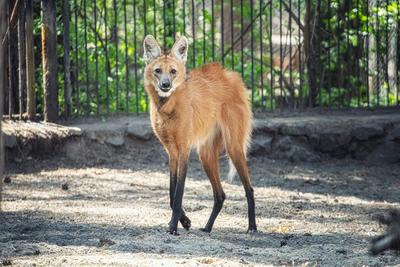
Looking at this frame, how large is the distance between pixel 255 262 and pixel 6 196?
3.24 meters

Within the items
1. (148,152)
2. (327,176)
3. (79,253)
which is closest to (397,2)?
(327,176)

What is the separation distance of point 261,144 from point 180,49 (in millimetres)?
3003

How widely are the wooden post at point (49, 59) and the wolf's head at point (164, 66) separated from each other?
9.31ft

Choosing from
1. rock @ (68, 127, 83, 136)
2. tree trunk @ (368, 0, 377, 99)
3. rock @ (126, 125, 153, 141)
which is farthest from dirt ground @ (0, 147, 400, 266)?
tree trunk @ (368, 0, 377, 99)

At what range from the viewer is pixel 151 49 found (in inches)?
232

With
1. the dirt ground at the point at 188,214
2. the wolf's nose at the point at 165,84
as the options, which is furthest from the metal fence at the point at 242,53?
the wolf's nose at the point at 165,84

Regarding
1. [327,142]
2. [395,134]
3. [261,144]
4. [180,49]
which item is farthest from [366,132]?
[180,49]

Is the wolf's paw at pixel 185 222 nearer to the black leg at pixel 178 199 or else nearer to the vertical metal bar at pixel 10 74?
the black leg at pixel 178 199

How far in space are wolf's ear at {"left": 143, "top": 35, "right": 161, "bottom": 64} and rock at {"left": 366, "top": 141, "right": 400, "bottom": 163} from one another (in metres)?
3.80

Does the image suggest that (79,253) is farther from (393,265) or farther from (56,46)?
(56,46)

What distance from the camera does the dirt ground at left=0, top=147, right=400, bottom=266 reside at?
4.57 m

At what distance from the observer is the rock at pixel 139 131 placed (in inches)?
336

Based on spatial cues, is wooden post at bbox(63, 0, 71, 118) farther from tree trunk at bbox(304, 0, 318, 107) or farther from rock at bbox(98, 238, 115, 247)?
rock at bbox(98, 238, 115, 247)

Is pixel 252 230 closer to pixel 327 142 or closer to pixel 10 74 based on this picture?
pixel 327 142
